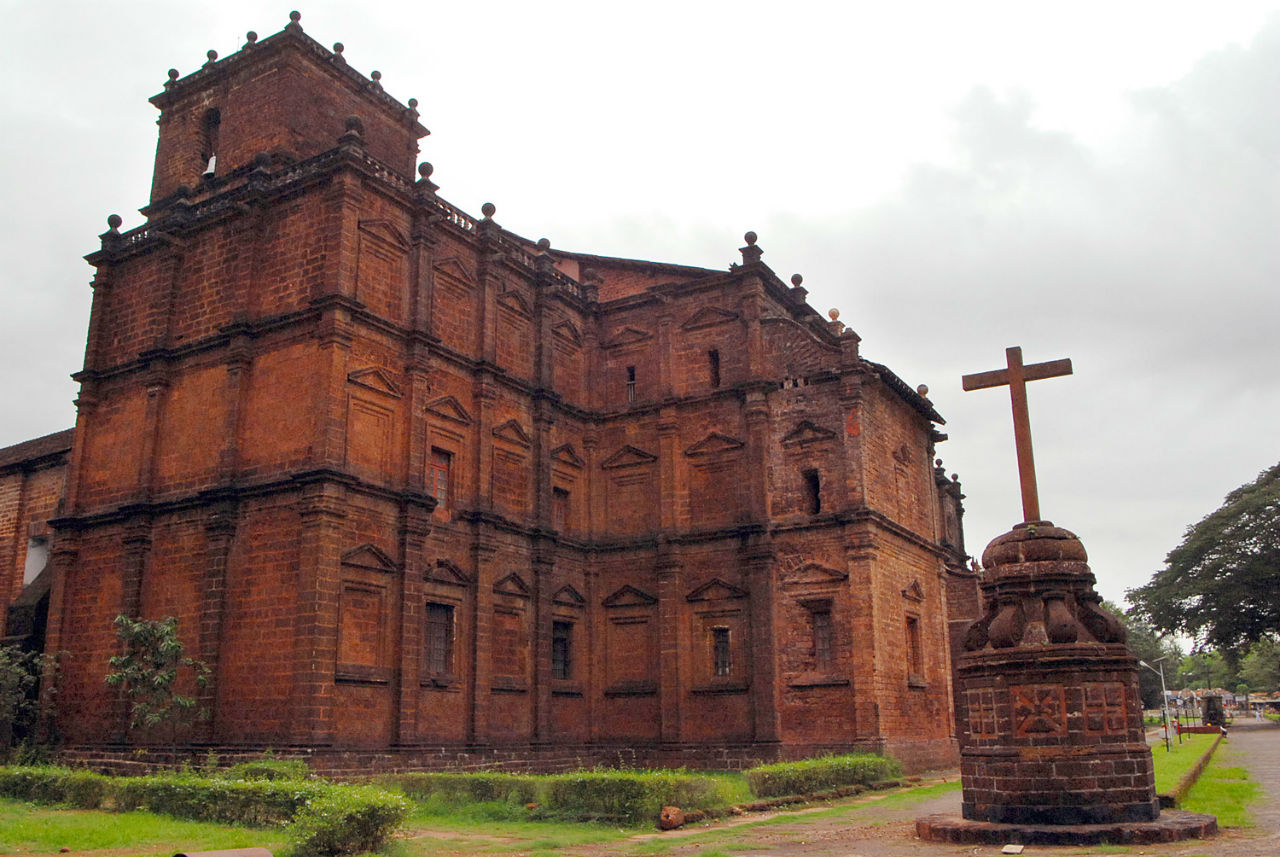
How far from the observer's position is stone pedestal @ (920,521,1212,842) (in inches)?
480

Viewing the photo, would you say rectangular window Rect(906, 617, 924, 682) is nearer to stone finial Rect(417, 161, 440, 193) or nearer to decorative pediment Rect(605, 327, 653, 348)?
decorative pediment Rect(605, 327, 653, 348)

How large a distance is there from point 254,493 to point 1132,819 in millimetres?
17893

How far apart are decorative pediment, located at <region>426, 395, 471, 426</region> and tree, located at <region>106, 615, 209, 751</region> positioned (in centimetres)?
733

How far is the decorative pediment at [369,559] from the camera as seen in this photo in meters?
22.3

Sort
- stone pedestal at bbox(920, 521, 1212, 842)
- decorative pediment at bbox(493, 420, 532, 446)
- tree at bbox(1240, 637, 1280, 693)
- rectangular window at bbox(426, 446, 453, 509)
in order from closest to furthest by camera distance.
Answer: stone pedestal at bbox(920, 521, 1212, 842) < rectangular window at bbox(426, 446, 453, 509) < decorative pediment at bbox(493, 420, 532, 446) < tree at bbox(1240, 637, 1280, 693)

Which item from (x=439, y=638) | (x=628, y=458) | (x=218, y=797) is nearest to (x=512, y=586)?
(x=439, y=638)

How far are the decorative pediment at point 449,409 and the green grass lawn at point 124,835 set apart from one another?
11362 mm

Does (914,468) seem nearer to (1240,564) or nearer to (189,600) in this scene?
(189,600)

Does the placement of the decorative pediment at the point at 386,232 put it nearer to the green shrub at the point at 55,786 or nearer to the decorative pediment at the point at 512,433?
the decorative pediment at the point at 512,433

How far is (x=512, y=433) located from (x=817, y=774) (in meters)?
11.9

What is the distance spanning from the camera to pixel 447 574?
25000mm

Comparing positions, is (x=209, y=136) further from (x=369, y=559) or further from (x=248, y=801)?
(x=248, y=801)

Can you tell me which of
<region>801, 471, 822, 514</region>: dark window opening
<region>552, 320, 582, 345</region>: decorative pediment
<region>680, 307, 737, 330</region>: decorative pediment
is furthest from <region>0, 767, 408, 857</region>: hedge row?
<region>680, 307, 737, 330</region>: decorative pediment

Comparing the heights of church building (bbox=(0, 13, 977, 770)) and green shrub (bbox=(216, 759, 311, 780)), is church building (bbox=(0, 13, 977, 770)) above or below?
above
